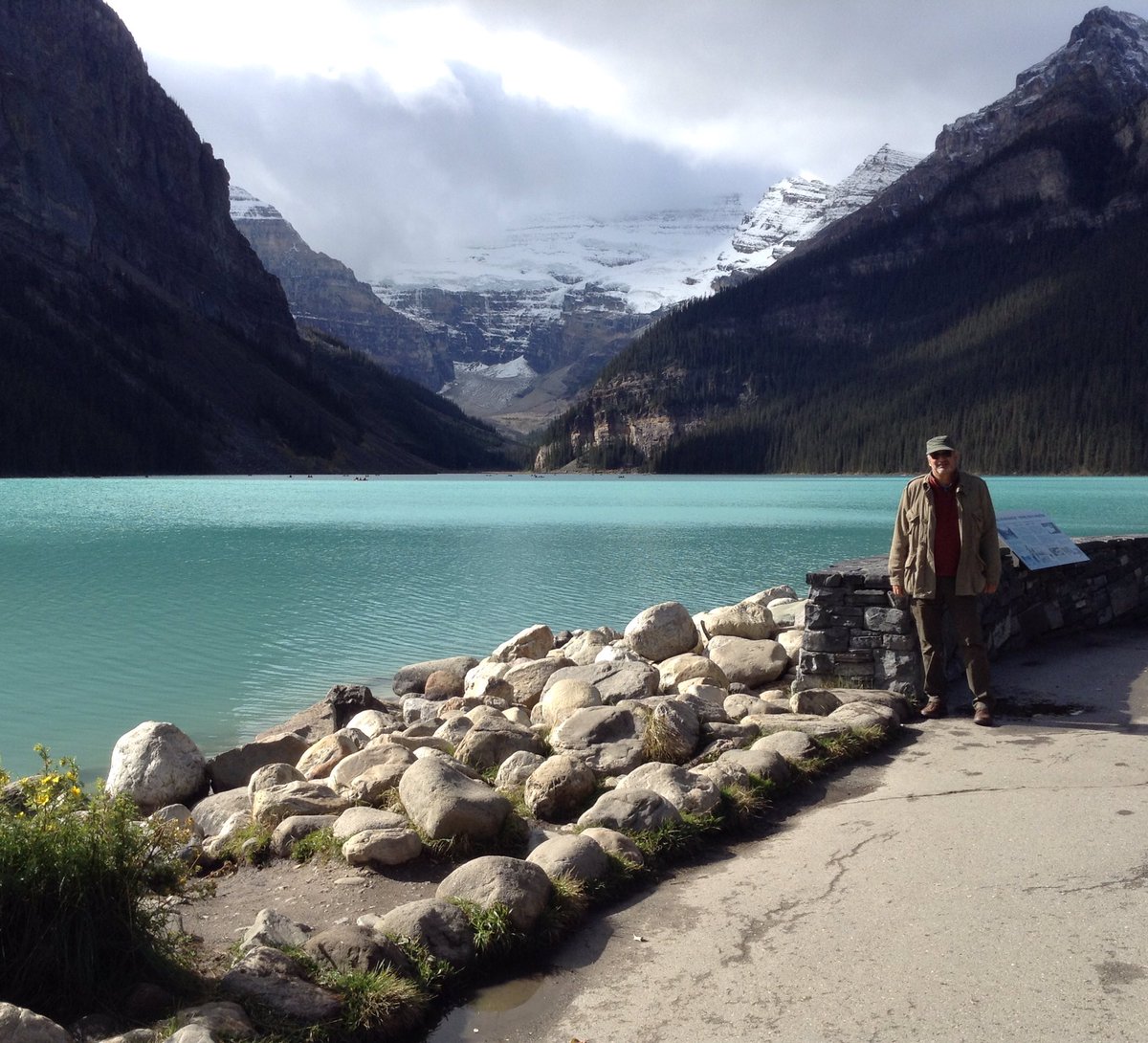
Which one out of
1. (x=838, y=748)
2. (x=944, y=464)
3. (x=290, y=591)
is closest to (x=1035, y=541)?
(x=944, y=464)

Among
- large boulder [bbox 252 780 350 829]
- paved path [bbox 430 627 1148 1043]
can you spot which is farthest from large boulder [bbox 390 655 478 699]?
paved path [bbox 430 627 1148 1043]

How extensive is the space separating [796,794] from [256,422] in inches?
6777

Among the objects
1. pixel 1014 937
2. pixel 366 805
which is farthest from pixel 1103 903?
pixel 366 805

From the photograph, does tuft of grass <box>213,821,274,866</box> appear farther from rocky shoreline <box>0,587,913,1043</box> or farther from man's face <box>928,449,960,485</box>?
man's face <box>928,449,960,485</box>

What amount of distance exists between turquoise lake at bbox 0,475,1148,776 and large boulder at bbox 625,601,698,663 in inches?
192

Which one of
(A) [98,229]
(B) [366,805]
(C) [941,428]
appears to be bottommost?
(B) [366,805]

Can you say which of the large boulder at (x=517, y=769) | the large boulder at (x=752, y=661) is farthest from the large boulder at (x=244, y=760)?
the large boulder at (x=752, y=661)

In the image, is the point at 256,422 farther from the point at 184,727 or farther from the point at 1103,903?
the point at 1103,903

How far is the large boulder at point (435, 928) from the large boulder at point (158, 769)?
500cm

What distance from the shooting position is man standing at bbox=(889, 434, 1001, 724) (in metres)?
9.08

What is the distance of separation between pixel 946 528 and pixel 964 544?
0.73ft

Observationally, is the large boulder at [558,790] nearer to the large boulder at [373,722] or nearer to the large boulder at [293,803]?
the large boulder at [293,803]

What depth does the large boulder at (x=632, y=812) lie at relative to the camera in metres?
6.55

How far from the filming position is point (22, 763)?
11578mm
